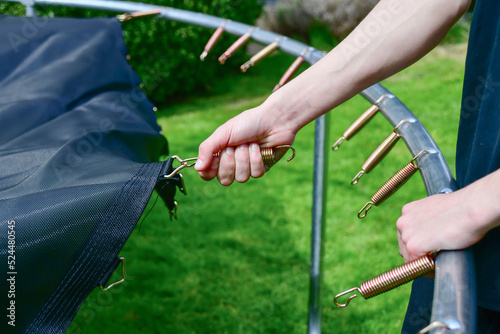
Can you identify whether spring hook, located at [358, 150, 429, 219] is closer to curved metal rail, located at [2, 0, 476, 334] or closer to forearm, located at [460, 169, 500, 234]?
curved metal rail, located at [2, 0, 476, 334]

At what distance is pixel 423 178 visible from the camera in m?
0.89

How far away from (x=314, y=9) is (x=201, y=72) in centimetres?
178

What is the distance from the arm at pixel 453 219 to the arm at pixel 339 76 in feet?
0.94

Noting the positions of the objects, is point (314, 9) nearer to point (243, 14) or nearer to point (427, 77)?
point (243, 14)

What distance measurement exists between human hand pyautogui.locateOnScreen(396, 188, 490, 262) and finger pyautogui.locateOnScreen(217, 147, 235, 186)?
0.42 meters

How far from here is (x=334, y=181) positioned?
3.41 meters

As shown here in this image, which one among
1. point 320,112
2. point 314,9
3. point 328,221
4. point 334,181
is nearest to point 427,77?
point 314,9

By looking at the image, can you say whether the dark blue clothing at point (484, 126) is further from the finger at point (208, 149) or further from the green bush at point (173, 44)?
the green bush at point (173, 44)

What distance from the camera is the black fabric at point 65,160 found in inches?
36.6

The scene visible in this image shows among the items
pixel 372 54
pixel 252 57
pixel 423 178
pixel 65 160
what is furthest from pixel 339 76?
pixel 252 57

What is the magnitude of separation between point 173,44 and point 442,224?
4.50m

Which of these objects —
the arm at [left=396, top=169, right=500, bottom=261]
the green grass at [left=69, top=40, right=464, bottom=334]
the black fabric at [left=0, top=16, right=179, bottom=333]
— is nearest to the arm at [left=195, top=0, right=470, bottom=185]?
the black fabric at [left=0, top=16, right=179, bottom=333]

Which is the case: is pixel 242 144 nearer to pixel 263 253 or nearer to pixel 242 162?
pixel 242 162

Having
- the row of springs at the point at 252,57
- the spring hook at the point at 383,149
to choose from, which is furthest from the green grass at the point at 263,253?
the spring hook at the point at 383,149
